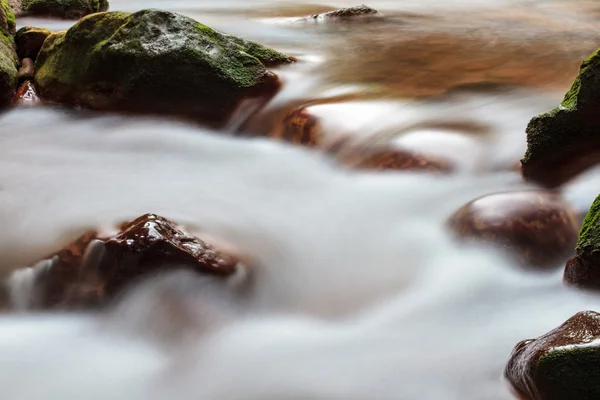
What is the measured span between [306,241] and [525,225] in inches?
53.7

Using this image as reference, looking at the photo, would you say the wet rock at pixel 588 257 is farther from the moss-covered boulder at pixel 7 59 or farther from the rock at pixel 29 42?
the rock at pixel 29 42

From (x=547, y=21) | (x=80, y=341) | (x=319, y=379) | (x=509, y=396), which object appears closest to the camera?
(x=509, y=396)

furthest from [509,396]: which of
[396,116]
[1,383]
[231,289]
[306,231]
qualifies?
[396,116]

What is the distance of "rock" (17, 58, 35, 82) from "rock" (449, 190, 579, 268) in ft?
16.7

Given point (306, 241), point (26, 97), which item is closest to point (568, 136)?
point (306, 241)

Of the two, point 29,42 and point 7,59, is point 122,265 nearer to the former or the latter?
point 7,59

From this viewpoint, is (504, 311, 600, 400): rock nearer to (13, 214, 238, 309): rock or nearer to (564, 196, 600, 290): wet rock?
(564, 196, 600, 290): wet rock

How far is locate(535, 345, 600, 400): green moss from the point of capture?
2273 millimetres

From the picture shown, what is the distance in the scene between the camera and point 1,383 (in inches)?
119

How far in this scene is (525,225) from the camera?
3762 millimetres

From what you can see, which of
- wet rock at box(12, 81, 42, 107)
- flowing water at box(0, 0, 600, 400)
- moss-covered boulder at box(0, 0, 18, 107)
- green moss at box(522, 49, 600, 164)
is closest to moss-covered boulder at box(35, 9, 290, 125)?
flowing water at box(0, 0, 600, 400)

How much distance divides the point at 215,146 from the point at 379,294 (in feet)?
8.46

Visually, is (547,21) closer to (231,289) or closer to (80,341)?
(231,289)

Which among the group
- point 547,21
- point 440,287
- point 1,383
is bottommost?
point 1,383
